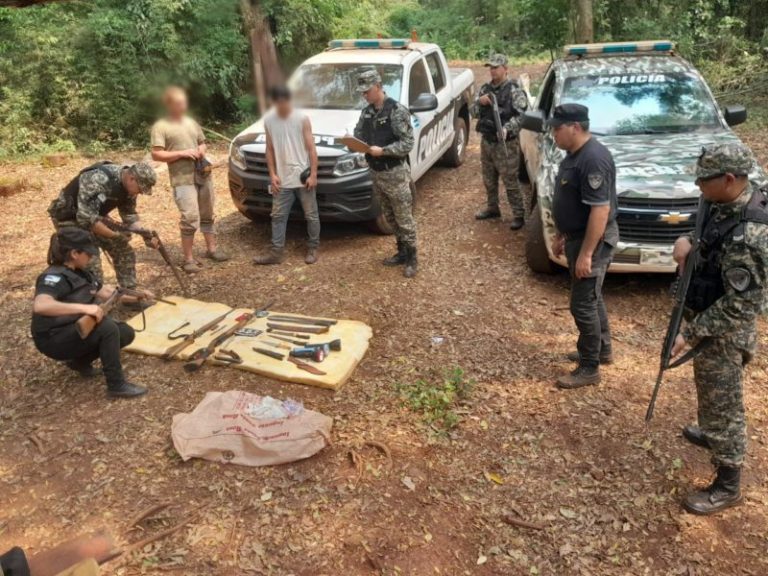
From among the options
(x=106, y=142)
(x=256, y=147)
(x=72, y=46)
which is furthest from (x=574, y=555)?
(x=256, y=147)

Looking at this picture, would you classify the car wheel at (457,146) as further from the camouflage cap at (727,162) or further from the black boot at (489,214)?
the camouflage cap at (727,162)

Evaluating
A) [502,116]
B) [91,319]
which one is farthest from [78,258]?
[502,116]

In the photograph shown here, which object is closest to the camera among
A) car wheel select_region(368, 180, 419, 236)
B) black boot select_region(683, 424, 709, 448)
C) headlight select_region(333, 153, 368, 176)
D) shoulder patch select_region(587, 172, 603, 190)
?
black boot select_region(683, 424, 709, 448)

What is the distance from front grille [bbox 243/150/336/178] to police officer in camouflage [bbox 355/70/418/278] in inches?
24.5

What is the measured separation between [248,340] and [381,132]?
2.26 meters

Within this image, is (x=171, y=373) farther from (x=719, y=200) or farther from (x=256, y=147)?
(x=719, y=200)

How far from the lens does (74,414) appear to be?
4125 millimetres

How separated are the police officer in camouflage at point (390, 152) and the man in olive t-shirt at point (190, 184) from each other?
1.54 m

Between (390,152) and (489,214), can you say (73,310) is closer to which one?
(390,152)

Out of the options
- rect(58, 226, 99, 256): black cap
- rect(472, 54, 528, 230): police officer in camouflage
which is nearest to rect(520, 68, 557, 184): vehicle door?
rect(472, 54, 528, 230): police officer in camouflage

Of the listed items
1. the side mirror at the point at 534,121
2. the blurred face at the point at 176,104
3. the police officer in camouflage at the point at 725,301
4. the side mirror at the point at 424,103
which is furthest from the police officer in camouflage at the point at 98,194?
the police officer in camouflage at the point at 725,301

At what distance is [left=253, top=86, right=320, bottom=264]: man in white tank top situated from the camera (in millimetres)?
5844

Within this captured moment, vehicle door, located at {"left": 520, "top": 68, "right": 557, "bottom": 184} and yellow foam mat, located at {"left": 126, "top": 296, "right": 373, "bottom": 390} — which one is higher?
vehicle door, located at {"left": 520, "top": 68, "right": 557, "bottom": 184}

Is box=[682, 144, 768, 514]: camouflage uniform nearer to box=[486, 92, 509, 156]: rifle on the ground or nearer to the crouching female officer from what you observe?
the crouching female officer
